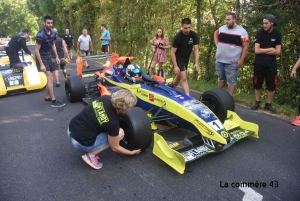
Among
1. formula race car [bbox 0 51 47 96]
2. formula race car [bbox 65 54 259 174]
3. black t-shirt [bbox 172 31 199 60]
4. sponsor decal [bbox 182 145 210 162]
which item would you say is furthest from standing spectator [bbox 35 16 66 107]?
sponsor decal [bbox 182 145 210 162]

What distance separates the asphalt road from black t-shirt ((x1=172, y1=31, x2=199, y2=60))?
2.08 meters

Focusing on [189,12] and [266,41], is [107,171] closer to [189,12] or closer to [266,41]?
[266,41]

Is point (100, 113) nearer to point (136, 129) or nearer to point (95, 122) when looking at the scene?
point (95, 122)

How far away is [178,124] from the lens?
3932 millimetres

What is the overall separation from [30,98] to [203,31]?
236 inches

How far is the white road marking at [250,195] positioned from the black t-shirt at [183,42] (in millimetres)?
3081

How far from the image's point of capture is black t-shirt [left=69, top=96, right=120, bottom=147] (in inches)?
113

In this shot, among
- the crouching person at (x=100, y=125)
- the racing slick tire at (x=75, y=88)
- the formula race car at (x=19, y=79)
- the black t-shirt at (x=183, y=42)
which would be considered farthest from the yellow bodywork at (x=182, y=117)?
the formula race car at (x=19, y=79)

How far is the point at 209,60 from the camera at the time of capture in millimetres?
9031

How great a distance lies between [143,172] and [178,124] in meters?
1.09

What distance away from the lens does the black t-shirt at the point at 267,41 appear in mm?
4773

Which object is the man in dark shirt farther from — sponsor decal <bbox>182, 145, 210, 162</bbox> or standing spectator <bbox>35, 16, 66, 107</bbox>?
sponsor decal <bbox>182, 145, 210, 162</bbox>

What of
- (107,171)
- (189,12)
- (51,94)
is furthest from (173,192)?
(189,12)

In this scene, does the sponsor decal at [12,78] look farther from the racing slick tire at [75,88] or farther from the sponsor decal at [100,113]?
the sponsor decal at [100,113]
